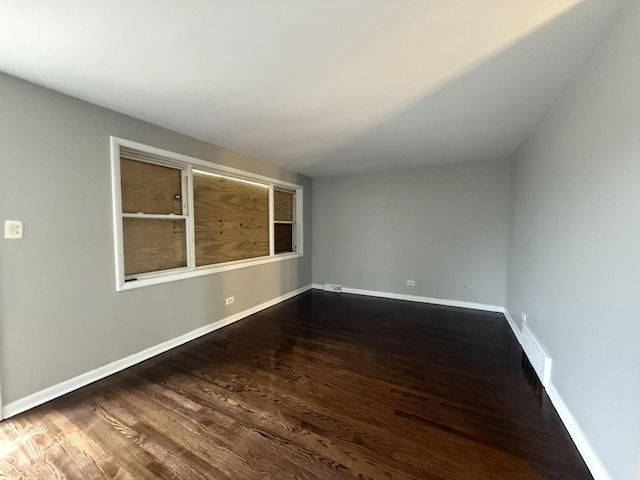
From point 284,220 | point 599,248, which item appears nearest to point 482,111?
point 599,248

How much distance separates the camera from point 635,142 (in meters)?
1.23

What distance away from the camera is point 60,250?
2.15m

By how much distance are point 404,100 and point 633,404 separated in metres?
2.24

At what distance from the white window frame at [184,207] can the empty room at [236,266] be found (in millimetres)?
26

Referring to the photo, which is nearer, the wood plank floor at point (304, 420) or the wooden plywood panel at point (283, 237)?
the wood plank floor at point (304, 420)

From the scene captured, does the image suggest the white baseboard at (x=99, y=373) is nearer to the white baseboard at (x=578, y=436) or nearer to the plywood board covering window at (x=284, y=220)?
the plywood board covering window at (x=284, y=220)

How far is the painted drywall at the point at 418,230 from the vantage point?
4309mm

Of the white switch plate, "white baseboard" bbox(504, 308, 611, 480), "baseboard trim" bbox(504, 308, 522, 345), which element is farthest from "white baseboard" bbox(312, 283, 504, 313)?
the white switch plate

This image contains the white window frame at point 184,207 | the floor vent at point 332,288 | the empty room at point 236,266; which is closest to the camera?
the empty room at point 236,266

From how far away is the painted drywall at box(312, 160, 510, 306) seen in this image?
431 centimetres

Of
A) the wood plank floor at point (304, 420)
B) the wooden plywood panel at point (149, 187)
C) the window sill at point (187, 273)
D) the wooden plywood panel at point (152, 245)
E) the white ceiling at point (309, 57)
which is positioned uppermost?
the white ceiling at point (309, 57)

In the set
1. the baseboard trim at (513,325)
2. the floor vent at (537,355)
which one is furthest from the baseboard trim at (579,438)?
the baseboard trim at (513,325)

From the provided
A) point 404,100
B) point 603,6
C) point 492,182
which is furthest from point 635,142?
point 492,182

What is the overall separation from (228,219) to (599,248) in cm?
370
